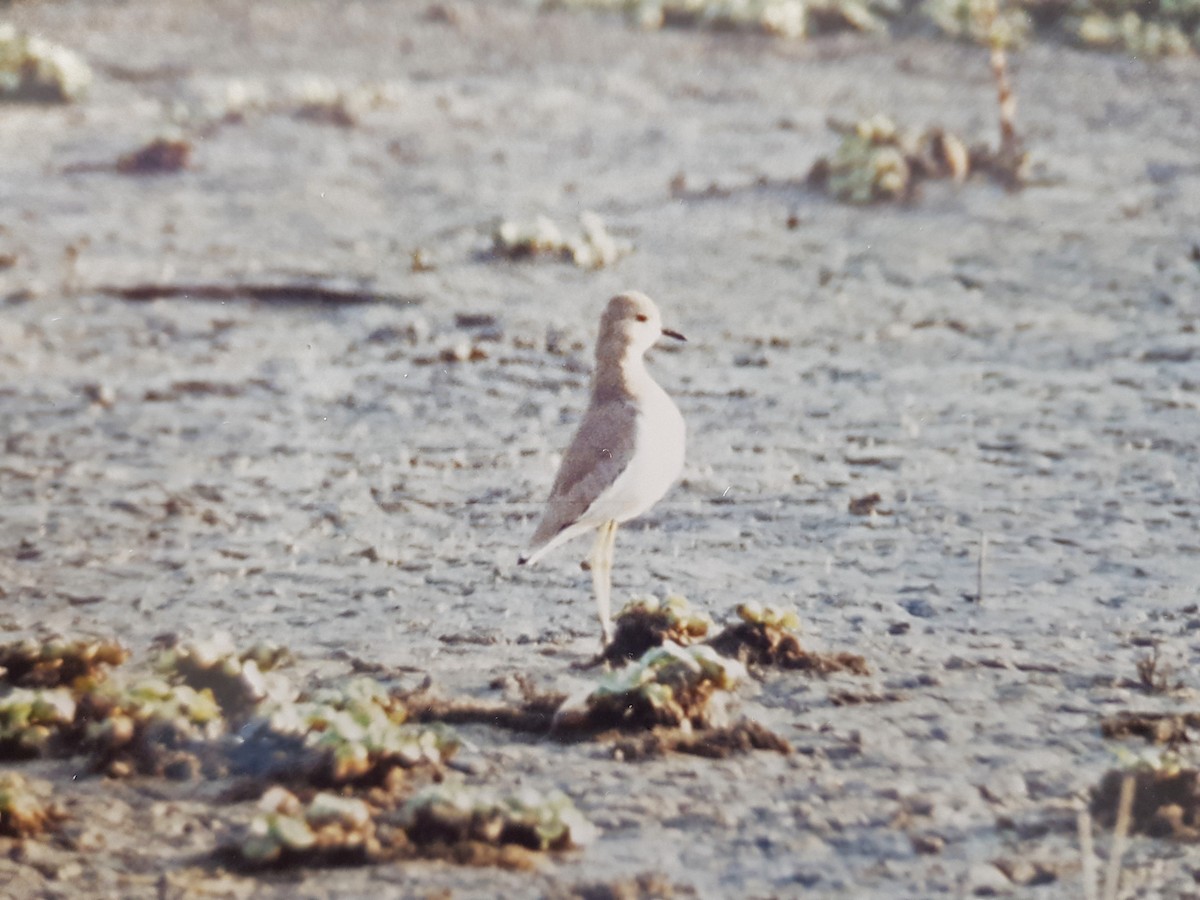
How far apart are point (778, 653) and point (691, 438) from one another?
2.71m

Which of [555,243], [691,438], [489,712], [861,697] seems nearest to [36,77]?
[555,243]

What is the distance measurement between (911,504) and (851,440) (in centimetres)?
91

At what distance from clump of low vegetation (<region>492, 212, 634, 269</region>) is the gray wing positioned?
5882 millimetres

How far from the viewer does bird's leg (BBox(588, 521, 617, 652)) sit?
5.28 metres

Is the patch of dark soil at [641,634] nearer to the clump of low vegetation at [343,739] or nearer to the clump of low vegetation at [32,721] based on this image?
the clump of low vegetation at [343,739]

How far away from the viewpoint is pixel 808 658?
17.2 feet

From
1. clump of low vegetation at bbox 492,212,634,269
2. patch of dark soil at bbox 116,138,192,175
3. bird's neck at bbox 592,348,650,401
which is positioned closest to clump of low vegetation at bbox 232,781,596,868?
bird's neck at bbox 592,348,650,401

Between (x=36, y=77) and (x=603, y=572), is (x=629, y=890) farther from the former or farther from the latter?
(x=36, y=77)

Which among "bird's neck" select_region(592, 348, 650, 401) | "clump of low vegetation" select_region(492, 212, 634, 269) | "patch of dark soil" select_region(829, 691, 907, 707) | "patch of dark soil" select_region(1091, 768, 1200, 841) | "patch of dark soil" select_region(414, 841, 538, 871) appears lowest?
"patch of dark soil" select_region(414, 841, 538, 871)

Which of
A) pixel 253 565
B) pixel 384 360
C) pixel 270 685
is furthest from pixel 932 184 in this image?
pixel 270 685

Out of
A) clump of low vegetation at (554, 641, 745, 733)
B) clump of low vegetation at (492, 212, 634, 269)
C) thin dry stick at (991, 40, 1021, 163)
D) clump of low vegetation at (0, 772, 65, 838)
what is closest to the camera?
clump of low vegetation at (0, 772, 65, 838)

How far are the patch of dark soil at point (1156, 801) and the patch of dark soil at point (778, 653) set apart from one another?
1.05 meters

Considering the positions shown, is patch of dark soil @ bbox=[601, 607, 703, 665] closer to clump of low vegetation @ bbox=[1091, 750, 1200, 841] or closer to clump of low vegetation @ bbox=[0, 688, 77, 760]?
clump of low vegetation @ bbox=[1091, 750, 1200, 841]

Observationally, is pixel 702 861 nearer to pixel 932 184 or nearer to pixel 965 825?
pixel 965 825
